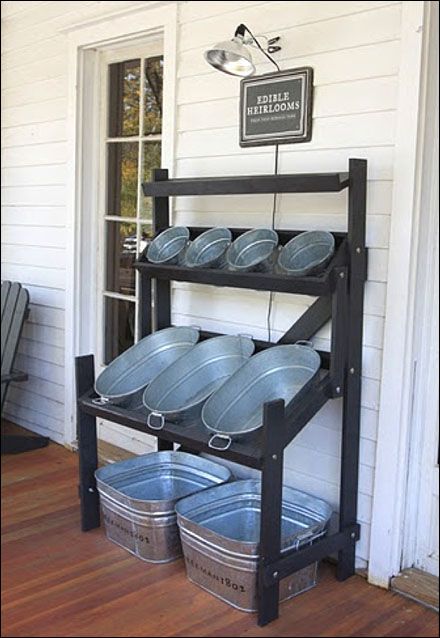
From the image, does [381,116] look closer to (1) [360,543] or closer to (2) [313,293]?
(2) [313,293]

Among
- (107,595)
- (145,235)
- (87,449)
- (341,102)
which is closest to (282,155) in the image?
(341,102)

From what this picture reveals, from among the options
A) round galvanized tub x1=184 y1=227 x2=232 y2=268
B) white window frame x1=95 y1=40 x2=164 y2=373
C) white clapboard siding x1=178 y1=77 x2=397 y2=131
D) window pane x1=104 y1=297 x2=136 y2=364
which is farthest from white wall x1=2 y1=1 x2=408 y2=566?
window pane x1=104 y1=297 x2=136 y2=364

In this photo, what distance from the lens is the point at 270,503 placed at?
1.97 meters

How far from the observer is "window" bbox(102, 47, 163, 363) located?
297 centimetres

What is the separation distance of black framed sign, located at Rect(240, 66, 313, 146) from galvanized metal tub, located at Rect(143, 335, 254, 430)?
670 millimetres

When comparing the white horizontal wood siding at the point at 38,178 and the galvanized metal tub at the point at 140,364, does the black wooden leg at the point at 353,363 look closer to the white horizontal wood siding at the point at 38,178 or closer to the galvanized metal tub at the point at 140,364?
the galvanized metal tub at the point at 140,364

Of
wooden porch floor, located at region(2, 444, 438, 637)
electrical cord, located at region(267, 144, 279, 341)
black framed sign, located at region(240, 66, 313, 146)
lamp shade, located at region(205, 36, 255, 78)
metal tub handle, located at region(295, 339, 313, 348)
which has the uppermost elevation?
lamp shade, located at region(205, 36, 255, 78)

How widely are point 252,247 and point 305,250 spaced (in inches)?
7.7

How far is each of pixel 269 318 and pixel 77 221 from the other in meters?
1.08

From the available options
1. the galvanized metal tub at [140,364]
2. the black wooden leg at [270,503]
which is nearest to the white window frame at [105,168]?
the galvanized metal tub at [140,364]

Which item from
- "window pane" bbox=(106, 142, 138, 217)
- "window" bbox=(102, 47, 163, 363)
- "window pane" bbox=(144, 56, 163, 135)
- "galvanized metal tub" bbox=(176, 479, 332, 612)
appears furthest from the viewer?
"window pane" bbox=(106, 142, 138, 217)

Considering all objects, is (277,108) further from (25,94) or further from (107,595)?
(107,595)

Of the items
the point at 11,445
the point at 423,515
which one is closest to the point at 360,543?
the point at 423,515

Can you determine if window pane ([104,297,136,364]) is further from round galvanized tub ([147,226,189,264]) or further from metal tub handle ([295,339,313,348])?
metal tub handle ([295,339,313,348])
